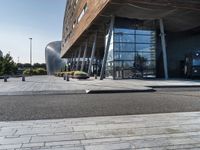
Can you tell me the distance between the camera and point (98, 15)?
29.0 m

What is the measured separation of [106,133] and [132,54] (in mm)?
28496

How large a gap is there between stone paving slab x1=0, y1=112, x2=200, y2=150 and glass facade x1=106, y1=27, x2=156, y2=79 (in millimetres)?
25411

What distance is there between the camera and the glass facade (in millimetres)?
32906

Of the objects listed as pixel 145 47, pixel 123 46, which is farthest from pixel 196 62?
pixel 123 46

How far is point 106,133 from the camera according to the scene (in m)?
5.79

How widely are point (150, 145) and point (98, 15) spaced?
25.4 meters

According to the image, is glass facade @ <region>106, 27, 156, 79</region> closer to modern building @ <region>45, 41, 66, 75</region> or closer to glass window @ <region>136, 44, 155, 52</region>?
glass window @ <region>136, 44, 155, 52</region>

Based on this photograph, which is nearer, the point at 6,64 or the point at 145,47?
the point at 145,47

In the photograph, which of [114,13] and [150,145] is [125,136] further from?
[114,13]

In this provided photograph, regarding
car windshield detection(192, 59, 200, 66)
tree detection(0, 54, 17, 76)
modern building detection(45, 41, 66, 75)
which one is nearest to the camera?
car windshield detection(192, 59, 200, 66)

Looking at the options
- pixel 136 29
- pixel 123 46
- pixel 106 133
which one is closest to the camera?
pixel 106 133

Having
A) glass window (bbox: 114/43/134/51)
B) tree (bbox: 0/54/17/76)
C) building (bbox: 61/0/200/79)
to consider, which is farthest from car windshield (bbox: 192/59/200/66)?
tree (bbox: 0/54/17/76)

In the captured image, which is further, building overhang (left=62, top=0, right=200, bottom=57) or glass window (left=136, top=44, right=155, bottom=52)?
glass window (left=136, top=44, right=155, bottom=52)

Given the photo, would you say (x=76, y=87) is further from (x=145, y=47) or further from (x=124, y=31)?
(x=145, y=47)
